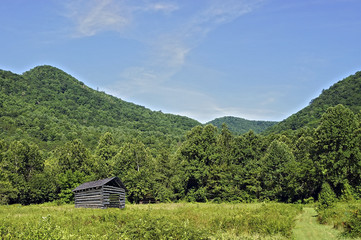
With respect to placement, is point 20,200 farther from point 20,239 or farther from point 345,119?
point 345,119

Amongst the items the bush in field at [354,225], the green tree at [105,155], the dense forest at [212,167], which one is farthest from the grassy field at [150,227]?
the green tree at [105,155]

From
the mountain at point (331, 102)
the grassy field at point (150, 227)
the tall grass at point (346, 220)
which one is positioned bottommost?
the tall grass at point (346, 220)

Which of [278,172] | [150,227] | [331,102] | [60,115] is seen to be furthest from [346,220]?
[60,115]

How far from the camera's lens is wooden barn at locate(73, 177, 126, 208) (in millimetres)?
35344

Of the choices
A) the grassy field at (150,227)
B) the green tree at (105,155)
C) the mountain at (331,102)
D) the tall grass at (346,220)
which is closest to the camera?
the grassy field at (150,227)

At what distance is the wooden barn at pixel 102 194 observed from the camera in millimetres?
35344

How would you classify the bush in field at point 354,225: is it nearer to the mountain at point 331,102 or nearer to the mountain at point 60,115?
the mountain at point 331,102

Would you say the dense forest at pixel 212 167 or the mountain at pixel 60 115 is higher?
the mountain at pixel 60 115

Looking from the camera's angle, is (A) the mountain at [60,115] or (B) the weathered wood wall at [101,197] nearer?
(B) the weathered wood wall at [101,197]

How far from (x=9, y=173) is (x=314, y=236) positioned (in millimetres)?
49950

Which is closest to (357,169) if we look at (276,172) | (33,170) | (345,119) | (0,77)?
(345,119)

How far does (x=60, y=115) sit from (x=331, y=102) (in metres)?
122

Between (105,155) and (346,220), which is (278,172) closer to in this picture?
(346,220)

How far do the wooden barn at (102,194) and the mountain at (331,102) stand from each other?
249 feet
